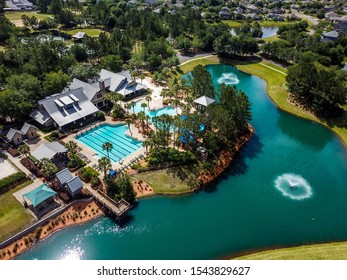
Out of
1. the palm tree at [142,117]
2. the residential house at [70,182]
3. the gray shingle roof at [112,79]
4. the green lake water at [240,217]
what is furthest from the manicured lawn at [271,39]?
the residential house at [70,182]

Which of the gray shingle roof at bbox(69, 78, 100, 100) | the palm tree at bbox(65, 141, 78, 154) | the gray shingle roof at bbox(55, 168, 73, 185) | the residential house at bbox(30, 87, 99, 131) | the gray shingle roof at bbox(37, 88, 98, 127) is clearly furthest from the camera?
the gray shingle roof at bbox(69, 78, 100, 100)

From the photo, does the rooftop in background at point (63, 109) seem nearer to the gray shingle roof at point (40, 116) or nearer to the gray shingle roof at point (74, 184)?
the gray shingle roof at point (40, 116)

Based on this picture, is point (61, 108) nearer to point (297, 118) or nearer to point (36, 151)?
point (36, 151)

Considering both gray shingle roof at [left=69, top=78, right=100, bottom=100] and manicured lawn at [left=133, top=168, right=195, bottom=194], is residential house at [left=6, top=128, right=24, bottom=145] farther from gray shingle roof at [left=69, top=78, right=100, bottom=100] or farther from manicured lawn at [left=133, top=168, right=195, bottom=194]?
manicured lawn at [left=133, top=168, right=195, bottom=194]

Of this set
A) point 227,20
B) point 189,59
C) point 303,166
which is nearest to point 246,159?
point 303,166

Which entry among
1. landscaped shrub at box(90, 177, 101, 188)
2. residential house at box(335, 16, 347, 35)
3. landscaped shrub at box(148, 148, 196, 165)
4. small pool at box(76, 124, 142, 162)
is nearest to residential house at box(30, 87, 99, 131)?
small pool at box(76, 124, 142, 162)

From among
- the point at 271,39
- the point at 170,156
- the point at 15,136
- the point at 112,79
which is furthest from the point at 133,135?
the point at 271,39
